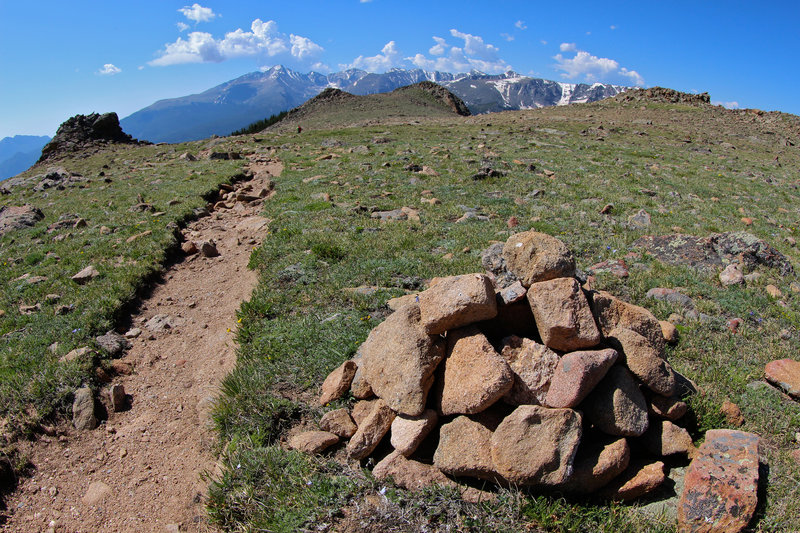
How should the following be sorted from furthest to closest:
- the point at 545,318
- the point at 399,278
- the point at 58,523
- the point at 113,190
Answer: the point at 113,190 < the point at 399,278 < the point at 58,523 < the point at 545,318

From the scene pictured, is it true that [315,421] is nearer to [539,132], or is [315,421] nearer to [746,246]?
[746,246]

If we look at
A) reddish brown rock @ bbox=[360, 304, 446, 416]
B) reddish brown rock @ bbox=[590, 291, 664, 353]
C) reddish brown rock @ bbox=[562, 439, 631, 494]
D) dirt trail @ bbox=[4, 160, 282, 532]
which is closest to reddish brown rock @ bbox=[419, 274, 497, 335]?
reddish brown rock @ bbox=[360, 304, 446, 416]

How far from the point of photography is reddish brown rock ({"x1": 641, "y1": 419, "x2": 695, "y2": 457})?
4.32 m

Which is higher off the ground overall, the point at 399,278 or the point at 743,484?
the point at 399,278

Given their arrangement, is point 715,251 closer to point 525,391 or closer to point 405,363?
point 525,391

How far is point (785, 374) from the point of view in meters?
5.55

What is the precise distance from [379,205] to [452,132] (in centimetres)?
2336

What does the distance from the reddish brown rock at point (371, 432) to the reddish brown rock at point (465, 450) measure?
25.8 inches

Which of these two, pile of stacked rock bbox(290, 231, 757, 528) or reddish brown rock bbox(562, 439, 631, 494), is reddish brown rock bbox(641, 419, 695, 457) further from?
reddish brown rock bbox(562, 439, 631, 494)

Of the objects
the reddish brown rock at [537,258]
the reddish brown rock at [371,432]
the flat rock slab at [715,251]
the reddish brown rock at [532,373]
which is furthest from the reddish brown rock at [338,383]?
the flat rock slab at [715,251]

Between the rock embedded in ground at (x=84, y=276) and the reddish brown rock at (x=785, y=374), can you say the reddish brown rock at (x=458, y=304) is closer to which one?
the reddish brown rock at (x=785, y=374)

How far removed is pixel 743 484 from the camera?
3887mm

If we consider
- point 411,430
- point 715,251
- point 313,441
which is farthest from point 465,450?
point 715,251

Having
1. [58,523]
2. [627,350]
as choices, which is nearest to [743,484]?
[627,350]
